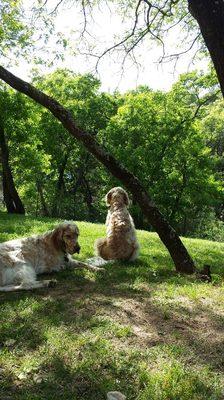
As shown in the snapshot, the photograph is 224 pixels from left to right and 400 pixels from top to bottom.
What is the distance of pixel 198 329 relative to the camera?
580 centimetres

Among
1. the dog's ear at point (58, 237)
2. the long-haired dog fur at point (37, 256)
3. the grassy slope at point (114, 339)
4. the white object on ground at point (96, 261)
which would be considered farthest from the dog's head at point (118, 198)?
the grassy slope at point (114, 339)

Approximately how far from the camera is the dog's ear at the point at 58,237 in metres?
8.38

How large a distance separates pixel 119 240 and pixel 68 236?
1.56 m

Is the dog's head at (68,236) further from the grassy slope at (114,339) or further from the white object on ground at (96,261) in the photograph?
the white object on ground at (96,261)

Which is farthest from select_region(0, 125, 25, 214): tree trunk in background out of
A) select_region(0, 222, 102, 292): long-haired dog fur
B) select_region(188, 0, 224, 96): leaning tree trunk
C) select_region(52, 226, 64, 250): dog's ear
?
select_region(188, 0, 224, 96): leaning tree trunk

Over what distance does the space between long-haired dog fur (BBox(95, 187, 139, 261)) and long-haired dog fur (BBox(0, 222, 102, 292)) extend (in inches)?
37.0

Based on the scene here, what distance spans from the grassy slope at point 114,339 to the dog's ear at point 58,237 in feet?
1.92

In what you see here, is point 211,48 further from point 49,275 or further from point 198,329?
point 49,275

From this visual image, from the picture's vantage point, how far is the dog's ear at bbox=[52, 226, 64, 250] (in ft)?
27.5

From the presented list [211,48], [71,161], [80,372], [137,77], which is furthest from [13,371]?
[71,161]

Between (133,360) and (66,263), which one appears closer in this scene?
(133,360)

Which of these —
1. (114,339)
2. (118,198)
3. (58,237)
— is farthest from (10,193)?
(114,339)

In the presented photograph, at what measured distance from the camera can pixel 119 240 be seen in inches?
374

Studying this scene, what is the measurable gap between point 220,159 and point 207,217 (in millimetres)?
5797
